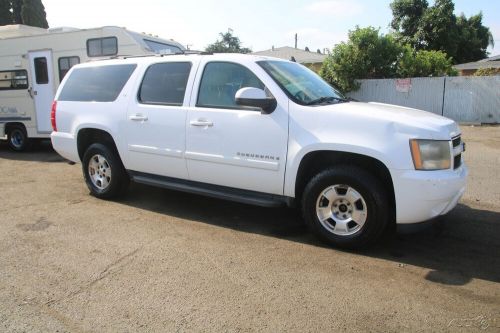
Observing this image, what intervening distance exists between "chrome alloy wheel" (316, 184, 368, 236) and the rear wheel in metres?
9.63

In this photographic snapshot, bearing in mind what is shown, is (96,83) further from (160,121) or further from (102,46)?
(102,46)

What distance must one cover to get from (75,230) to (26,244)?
553mm

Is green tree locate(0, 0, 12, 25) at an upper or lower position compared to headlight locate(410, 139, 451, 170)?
upper

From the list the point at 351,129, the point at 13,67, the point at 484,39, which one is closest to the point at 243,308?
the point at 351,129

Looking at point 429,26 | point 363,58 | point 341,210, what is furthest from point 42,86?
point 429,26

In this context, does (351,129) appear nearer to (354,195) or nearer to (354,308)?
(354,195)

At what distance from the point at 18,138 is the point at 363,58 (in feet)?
47.4

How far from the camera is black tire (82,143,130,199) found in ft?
19.7

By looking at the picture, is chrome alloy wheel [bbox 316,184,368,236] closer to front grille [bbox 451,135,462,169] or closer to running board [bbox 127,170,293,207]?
running board [bbox 127,170,293,207]

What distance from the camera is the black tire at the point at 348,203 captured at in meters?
4.07

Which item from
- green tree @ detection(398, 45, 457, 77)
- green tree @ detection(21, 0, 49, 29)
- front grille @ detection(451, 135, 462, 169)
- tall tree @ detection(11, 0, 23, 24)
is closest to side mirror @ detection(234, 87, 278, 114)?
front grille @ detection(451, 135, 462, 169)

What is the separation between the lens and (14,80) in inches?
445

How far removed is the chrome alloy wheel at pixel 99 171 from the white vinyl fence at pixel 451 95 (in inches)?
617

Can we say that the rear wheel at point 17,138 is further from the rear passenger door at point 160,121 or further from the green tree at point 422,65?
the green tree at point 422,65
